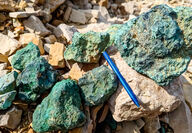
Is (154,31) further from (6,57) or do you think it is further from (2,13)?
(2,13)

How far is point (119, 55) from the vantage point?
209 centimetres

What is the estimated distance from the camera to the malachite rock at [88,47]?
1985 millimetres

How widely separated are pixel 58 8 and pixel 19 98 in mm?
2753

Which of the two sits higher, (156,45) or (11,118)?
(156,45)

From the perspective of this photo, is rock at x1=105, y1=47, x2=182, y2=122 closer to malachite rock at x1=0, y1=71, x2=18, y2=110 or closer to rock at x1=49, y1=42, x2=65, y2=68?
rock at x1=49, y1=42, x2=65, y2=68

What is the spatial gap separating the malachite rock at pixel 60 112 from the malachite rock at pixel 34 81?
0.16 metres

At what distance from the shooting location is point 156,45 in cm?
179

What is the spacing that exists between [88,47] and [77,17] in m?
2.41

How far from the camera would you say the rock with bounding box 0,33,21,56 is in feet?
8.21

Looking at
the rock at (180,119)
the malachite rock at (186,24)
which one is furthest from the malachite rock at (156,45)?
the rock at (180,119)

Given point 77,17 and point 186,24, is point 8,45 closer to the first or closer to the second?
point 77,17

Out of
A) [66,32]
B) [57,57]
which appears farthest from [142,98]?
[66,32]

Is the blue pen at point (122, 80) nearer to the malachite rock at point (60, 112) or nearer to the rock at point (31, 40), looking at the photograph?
the malachite rock at point (60, 112)

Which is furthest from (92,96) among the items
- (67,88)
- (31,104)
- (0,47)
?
(0,47)
